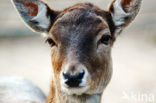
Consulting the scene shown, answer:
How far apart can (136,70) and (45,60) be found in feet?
13.2

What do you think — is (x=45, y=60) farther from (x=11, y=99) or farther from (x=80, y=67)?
(x=80, y=67)

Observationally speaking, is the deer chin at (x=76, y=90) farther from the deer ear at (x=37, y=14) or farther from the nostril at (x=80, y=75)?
the deer ear at (x=37, y=14)

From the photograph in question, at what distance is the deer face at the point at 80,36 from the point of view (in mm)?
6719

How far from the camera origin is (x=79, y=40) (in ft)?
23.1

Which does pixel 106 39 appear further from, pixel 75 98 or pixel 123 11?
pixel 75 98

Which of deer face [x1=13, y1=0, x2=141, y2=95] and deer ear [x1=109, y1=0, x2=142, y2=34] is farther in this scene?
deer ear [x1=109, y1=0, x2=142, y2=34]

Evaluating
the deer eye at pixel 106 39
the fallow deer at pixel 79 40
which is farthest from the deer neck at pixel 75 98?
the deer eye at pixel 106 39

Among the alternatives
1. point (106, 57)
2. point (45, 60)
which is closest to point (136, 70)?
point (45, 60)

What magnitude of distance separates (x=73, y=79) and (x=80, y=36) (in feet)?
2.96

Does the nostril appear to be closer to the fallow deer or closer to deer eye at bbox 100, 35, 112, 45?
the fallow deer

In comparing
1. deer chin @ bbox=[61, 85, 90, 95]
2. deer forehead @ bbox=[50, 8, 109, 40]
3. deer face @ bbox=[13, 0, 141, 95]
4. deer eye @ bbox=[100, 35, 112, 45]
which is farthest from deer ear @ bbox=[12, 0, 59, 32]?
deer chin @ bbox=[61, 85, 90, 95]

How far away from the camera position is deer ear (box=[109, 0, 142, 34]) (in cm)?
768

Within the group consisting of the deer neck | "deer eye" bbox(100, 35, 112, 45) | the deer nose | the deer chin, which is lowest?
the deer neck

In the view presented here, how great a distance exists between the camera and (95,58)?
711 cm
